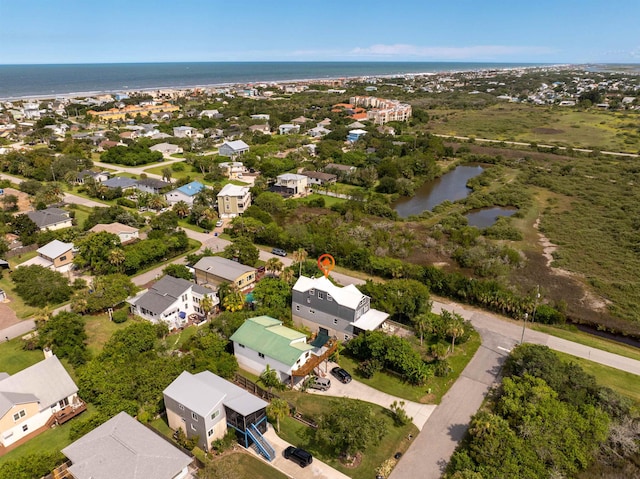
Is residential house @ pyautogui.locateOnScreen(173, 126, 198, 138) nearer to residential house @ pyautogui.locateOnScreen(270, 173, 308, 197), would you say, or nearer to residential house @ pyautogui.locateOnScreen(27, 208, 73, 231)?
residential house @ pyautogui.locateOnScreen(270, 173, 308, 197)

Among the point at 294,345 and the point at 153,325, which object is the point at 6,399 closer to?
the point at 153,325

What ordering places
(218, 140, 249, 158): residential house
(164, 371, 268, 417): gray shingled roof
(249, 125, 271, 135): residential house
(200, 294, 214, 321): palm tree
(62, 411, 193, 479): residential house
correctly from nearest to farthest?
(62, 411, 193, 479): residential house < (164, 371, 268, 417): gray shingled roof < (200, 294, 214, 321): palm tree < (218, 140, 249, 158): residential house < (249, 125, 271, 135): residential house

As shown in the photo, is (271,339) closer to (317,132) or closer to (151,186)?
(151,186)

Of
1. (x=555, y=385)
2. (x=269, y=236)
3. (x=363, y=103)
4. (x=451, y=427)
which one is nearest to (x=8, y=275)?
(x=269, y=236)

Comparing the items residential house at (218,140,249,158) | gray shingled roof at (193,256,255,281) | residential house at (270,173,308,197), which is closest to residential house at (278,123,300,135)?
residential house at (218,140,249,158)

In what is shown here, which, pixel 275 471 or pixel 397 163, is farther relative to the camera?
pixel 397 163

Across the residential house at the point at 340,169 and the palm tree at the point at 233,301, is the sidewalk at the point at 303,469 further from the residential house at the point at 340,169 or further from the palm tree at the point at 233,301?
the residential house at the point at 340,169
